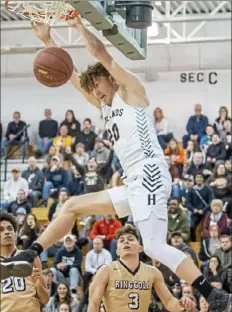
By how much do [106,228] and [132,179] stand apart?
8.58m

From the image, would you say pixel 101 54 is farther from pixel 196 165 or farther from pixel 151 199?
pixel 196 165

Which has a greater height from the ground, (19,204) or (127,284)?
Result: (19,204)

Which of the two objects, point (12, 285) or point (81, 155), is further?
point (81, 155)

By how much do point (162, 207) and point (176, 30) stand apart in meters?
15.8

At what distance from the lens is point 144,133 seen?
7.20 m

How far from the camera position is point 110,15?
6969mm

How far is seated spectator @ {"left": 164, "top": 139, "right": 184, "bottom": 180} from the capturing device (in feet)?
59.6

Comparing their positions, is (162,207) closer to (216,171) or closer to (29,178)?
(216,171)

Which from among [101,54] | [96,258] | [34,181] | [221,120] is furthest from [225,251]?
[101,54]

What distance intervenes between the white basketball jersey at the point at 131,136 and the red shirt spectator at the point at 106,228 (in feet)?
27.5

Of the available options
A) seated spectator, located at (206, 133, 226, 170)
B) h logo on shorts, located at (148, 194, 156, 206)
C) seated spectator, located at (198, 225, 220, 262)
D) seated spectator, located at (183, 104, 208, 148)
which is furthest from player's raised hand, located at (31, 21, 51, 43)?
seated spectator, located at (183, 104, 208, 148)

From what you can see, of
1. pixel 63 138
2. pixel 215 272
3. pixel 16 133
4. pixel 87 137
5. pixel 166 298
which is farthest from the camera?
pixel 16 133

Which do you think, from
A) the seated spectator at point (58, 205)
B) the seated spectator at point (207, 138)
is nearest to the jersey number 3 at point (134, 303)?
the seated spectator at point (58, 205)

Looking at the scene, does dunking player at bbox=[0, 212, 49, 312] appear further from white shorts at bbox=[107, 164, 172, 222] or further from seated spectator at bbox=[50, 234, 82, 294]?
seated spectator at bbox=[50, 234, 82, 294]
